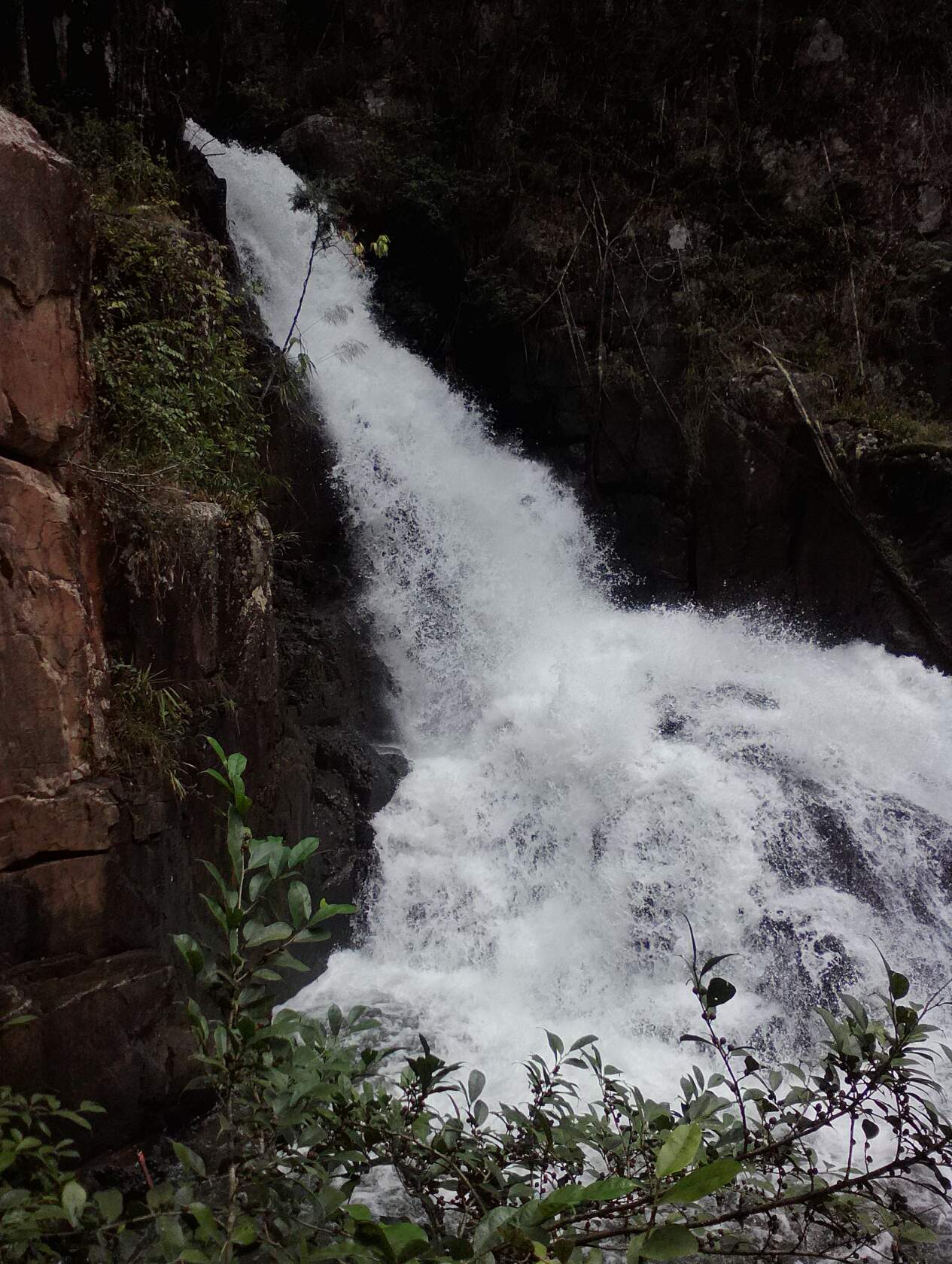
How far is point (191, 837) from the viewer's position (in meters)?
4.19

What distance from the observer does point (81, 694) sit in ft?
12.0

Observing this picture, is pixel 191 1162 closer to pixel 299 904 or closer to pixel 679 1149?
pixel 299 904

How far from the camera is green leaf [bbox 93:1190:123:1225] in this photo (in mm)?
1392

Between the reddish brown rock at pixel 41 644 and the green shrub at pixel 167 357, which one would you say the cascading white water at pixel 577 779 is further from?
the green shrub at pixel 167 357

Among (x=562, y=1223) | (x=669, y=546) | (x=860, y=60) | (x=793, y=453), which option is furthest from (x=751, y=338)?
(x=562, y=1223)

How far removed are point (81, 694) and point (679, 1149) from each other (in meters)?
3.48

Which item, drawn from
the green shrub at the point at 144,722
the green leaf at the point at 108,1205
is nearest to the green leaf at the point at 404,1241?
the green leaf at the point at 108,1205

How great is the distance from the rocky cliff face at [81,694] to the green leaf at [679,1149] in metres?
3.26

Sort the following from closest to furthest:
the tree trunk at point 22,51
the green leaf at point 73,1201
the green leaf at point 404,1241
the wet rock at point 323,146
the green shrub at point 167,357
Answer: the green leaf at point 404,1241 → the green leaf at point 73,1201 → the green shrub at point 167,357 → the tree trunk at point 22,51 → the wet rock at point 323,146

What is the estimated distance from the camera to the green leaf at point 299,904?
52.9 inches

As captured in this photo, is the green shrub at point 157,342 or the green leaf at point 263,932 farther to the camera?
the green shrub at point 157,342

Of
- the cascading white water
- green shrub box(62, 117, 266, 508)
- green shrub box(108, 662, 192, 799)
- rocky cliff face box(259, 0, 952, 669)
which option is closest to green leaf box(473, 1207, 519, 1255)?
the cascading white water

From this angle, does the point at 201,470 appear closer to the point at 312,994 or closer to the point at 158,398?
the point at 158,398

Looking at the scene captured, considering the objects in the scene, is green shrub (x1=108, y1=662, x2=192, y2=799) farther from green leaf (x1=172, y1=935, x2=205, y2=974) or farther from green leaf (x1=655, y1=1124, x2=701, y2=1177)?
green leaf (x1=655, y1=1124, x2=701, y2=1177)
